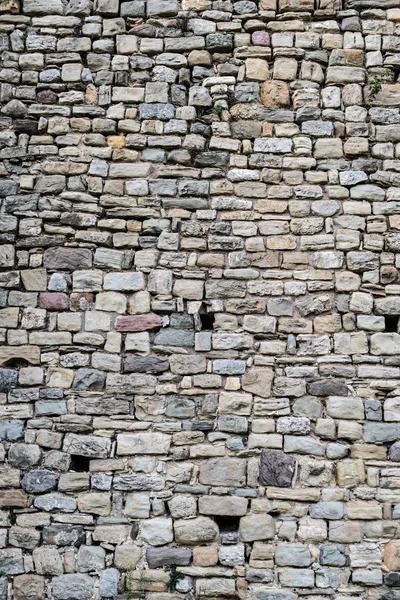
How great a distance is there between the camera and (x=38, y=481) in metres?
4.10

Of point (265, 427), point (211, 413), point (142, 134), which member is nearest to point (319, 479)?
point (265, 427)

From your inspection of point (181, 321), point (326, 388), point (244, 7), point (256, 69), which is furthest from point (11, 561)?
point (244, 7)

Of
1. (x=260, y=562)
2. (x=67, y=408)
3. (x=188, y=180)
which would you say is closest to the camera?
(x=260, y=562)

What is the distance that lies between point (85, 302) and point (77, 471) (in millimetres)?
1019

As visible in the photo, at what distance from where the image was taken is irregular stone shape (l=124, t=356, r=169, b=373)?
166 inches

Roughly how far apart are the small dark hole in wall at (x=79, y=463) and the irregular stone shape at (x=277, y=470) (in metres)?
1.04

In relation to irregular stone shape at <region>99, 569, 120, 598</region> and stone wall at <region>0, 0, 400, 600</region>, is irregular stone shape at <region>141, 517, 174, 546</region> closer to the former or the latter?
stone wall at <region>0, 0, 400, 600</region>

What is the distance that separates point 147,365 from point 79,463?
0.71m

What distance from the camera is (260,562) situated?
12.9ft

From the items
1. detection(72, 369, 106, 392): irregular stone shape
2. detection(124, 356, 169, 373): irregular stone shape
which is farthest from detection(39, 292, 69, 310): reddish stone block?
detection(124, 356, 169, 373): irregular stone shape

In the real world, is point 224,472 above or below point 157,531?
above

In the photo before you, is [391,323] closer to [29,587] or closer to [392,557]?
[392,557]

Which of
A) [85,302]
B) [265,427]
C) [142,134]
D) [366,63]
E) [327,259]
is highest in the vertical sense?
[366,63]

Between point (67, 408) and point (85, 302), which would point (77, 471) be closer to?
point (67, 408)
